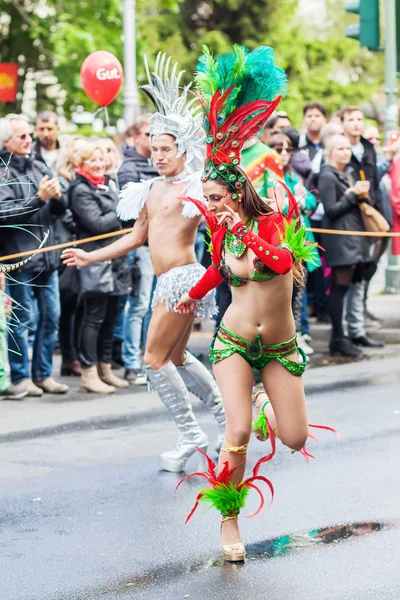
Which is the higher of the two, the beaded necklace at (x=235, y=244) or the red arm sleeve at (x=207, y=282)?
the beaded necklace at (x=235, y=244)

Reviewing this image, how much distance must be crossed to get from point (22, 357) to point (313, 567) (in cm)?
457

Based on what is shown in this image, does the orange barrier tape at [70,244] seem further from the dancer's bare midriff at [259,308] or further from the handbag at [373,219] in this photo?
the dancer's bare midriff at [259,308]

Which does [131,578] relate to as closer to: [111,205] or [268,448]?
[268,448]

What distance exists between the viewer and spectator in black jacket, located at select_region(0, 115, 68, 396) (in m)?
8.99

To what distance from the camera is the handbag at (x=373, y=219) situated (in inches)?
432

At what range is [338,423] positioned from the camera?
8.06 m

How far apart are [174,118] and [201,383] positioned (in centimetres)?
160

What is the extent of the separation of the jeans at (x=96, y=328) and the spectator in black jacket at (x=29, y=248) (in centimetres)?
25

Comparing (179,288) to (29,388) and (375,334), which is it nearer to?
(29,388)

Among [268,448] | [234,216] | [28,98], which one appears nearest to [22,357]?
[268,448]

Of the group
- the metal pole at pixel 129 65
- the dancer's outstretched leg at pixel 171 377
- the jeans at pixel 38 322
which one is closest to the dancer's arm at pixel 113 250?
the dancer's outstretched leg at pixel 171 377

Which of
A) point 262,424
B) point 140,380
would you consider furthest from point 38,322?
point 262,424

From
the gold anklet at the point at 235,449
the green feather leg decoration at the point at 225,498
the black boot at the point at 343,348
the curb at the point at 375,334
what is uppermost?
the gold anklet at the point at 235,449

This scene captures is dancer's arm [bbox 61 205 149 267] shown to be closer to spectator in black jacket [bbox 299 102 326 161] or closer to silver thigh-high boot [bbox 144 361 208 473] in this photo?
silver thigh-high boot [bbox 144 361 208 473]
